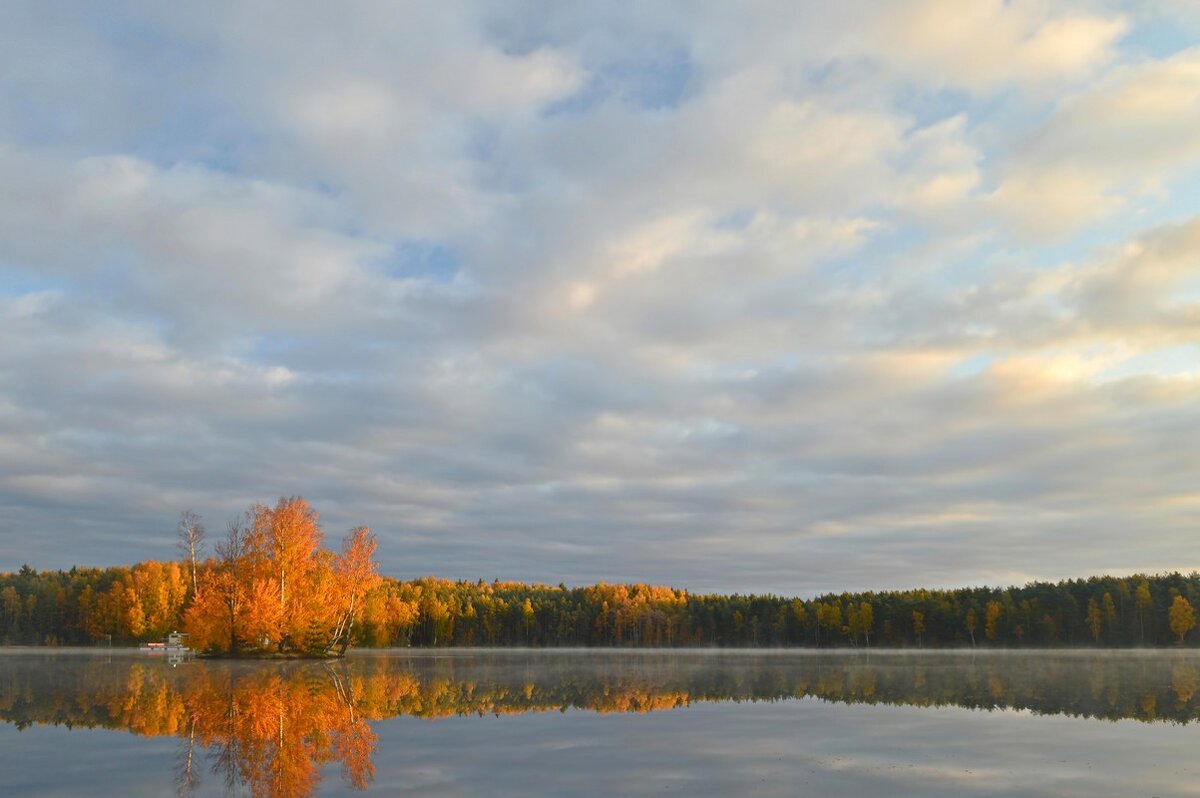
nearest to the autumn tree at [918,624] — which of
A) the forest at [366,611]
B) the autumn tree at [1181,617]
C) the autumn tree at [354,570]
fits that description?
the forest at [366,611]

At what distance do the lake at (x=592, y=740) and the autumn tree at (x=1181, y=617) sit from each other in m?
136

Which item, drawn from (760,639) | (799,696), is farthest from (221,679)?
(760,639)

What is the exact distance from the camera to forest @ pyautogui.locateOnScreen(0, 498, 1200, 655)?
287 feet

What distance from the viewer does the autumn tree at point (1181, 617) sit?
6230 inches

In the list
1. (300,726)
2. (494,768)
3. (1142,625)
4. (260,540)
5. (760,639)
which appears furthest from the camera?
(760,639)

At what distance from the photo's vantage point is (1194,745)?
2488cm

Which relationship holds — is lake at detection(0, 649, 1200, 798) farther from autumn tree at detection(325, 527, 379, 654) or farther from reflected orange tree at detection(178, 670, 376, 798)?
autumn tree at detection(325, 527, 379, 654)

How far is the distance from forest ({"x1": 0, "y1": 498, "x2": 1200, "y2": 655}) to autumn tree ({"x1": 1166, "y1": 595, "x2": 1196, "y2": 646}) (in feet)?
0.67

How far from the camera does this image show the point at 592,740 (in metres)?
25.7

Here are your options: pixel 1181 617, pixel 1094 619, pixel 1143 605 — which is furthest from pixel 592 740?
pixel 1143 605

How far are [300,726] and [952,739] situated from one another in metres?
18.9

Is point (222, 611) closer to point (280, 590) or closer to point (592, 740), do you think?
point (280, 590)

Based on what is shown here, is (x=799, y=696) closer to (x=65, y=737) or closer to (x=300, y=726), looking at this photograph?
(x=300, y=726)

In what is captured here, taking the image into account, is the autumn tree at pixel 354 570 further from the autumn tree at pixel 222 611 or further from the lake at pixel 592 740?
the lake at pixel 592 740
